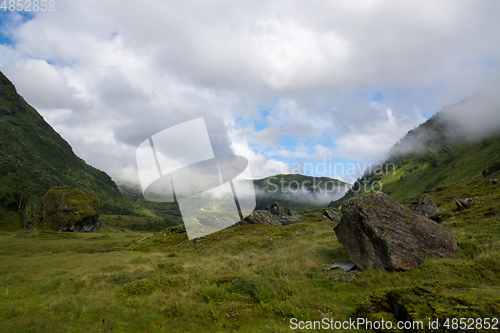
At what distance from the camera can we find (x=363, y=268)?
48.7 ft

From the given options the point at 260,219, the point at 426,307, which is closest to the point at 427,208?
the point at 260,219

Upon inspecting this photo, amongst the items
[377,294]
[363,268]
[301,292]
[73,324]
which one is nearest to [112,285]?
[73,324]

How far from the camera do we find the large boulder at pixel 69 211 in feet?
209

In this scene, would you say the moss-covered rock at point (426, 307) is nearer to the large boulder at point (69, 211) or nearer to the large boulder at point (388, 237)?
the large boulder at point (388, 237)

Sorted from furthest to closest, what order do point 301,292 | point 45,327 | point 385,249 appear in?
1. point 385,249
2. point 301,292
3. point 45,327

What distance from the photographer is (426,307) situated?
7891mm

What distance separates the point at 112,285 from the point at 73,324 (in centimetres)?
552

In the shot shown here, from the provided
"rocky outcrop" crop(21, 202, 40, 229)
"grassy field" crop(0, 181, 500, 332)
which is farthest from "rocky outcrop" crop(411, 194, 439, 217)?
"rocky outcrop" crop(21, 202, 40, 229)

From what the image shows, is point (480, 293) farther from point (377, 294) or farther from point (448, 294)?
point (377, 294)

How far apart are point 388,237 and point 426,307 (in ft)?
23.4

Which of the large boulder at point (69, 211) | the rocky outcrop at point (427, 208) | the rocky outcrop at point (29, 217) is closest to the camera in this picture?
the rocky outcrop at point (427, 208)

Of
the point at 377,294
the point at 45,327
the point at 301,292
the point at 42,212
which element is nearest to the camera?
the point at 45,327

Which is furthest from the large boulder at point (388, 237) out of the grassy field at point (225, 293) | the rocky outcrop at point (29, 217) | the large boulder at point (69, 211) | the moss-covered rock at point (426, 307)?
the rocky outcrop at point (29, 217)

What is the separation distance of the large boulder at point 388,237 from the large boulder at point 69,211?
7433 centimetres
